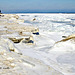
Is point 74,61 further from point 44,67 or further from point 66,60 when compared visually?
point 44,67

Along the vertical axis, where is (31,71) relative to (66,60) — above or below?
above

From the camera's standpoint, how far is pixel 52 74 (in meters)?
3.89

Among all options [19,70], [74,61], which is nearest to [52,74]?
[19,70]

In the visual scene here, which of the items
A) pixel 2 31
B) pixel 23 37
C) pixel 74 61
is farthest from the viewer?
pixel 2 31

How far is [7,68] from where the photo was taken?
12.5 feet

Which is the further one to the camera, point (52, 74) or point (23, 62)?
point (23, 62)

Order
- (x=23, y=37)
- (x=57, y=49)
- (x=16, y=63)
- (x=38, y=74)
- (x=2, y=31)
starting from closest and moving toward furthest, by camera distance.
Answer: (x=38, y=74) → (x=16, y=63) → (x=57, y=49) → (x=23, y=37) → (x=2, y=31)

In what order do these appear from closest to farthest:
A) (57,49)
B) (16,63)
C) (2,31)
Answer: (16,63) → (57,49) → (2,31)

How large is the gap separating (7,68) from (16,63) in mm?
461

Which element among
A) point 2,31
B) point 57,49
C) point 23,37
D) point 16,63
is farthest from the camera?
point 2,31

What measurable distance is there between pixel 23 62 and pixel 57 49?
380 centimetres

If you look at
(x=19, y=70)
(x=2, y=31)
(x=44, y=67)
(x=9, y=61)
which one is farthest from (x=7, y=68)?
(x=2, y=31)

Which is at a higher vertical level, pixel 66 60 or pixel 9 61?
pixel 9 61

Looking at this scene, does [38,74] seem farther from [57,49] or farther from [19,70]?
[57,49]
